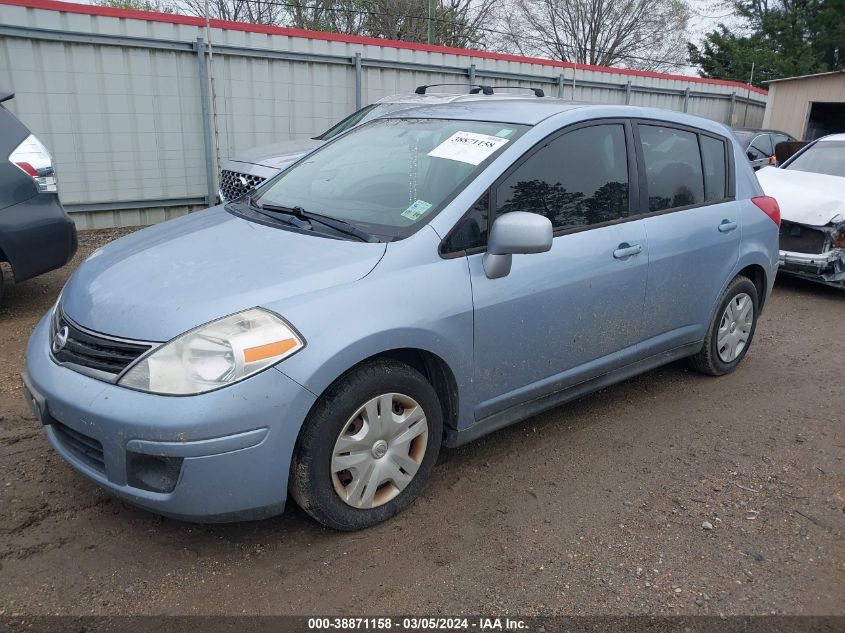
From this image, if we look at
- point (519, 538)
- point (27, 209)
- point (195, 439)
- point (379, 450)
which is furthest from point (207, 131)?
point (519, 538)

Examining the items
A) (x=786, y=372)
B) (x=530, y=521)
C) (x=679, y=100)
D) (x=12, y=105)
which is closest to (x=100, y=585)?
(x=530, y=521)

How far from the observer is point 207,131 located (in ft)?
31.2

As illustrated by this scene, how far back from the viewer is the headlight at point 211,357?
2395mm

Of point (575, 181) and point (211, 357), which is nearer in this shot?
point (211, 357)

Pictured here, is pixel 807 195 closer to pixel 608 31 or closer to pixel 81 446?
pixel 81 446

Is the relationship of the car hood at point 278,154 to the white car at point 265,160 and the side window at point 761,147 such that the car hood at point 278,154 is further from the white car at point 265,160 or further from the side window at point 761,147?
the side window at point 761,147

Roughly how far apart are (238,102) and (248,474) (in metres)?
8.35

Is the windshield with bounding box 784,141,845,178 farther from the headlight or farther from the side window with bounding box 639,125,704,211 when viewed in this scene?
the headlight

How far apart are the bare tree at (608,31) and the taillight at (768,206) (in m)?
30.4

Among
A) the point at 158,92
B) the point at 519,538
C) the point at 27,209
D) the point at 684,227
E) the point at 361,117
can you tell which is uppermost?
the point at 158,92

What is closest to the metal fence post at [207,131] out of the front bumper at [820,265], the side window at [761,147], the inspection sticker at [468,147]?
the inspection sticker at [468,147]

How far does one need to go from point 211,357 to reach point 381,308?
662 mm

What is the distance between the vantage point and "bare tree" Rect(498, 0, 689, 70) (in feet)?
108

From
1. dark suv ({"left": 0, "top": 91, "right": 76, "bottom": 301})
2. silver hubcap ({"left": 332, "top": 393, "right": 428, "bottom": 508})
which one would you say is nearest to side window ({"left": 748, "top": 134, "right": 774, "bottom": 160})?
dark suv ({"left": 0, "top": 91, "right": 76, "bottom": 301})
